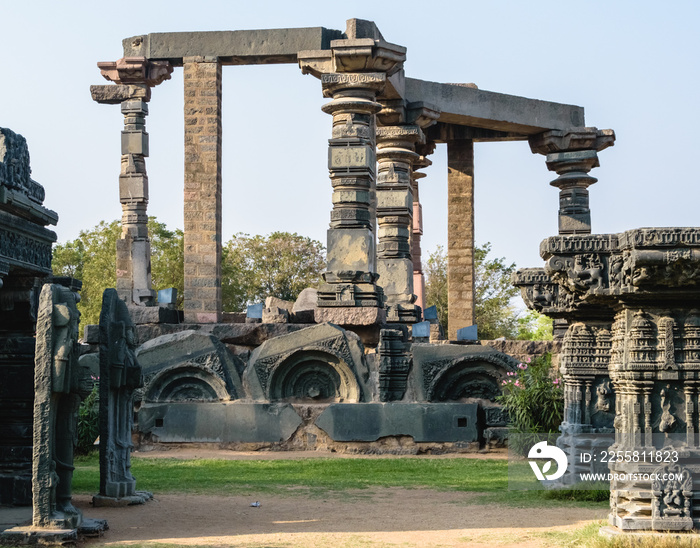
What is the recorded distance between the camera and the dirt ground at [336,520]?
770 cm

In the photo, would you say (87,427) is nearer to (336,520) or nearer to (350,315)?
(350,315)

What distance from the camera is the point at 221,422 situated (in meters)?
13.9

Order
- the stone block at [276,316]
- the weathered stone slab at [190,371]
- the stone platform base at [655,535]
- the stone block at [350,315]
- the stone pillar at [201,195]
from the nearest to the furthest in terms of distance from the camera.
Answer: the stone platform base at [655,535] < the weathered stone slab at [190,371] < the stone block at [350,315] < the stone block at [276,316] < the stone pillar at [201,195]

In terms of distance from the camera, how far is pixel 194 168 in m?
19.3

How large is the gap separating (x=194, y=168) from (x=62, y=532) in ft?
41.2

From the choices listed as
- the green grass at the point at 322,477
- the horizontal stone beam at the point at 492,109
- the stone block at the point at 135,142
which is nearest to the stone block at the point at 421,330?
the horizontal stone beam at the point at 492,109

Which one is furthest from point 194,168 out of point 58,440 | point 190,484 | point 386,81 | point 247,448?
point 58,440

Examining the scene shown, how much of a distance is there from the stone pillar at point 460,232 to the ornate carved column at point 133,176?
22.2 ft

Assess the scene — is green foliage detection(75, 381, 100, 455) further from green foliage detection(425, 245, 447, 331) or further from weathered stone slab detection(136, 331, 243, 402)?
green foliage detection(425, 245, 447, 331)

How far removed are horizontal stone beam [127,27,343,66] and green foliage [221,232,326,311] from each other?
24.7 meters

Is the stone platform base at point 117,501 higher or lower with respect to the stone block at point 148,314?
lower

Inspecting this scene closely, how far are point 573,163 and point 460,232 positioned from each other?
289 cm

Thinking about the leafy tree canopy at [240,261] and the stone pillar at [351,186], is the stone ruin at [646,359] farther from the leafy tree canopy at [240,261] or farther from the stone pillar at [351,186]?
the leafy tree canopy at [240,261]

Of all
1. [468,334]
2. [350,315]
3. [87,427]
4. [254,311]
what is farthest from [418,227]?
[87,427]
